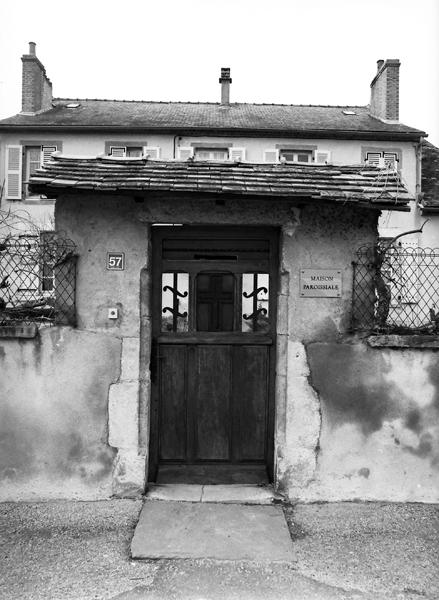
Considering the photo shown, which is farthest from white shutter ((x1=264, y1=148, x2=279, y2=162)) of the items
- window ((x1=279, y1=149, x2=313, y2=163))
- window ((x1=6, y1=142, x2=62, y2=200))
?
window ((x1=6, y1=142, x2=62, y2=200))

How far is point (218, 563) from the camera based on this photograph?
336cm

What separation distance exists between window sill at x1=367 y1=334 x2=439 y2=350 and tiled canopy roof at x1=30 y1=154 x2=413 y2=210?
3.99ft

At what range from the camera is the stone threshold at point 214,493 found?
422 cm

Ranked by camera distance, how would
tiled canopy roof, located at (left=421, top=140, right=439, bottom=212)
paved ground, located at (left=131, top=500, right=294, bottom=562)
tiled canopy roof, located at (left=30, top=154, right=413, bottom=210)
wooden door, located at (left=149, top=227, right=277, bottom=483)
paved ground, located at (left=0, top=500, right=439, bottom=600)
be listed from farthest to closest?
1. tiled canopy roof, located at (left=421, top=140, right=439, bottom=212)
2. wooden door, located at (left=149, top=227, right=277, bottom=483)
3. tiled canopy roof, located at (left=30, top=154, right=413, bottom=210)
4. paved ground, located at (left=131, top=500, right=294, bottom=562)
5. paved ground, located at (left=0, top=500, right=439, bottom=600)

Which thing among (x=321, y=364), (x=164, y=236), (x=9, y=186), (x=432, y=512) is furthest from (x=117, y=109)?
(x=432, y=512)

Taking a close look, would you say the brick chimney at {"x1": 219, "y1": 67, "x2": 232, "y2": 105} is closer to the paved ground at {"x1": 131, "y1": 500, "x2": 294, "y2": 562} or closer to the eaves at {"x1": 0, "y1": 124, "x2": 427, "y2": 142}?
the eaves at {"x1": 0, "y1": 124, "x2": 427, "y2": 142}

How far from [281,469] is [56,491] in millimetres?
2138

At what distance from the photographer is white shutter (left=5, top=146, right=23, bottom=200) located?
15.7m

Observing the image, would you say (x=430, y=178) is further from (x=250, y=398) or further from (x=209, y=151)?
(x=250, y=398)

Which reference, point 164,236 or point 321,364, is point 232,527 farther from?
point 164,236

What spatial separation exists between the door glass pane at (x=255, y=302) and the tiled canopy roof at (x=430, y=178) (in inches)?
500

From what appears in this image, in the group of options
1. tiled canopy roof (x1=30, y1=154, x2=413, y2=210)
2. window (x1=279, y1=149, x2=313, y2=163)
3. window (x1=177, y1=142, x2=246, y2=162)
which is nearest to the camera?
tiled canopy roof (x1=30, y1=154, x2=413, y2=210)

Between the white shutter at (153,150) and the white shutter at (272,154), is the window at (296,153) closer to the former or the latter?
the white shutter at (272,154)

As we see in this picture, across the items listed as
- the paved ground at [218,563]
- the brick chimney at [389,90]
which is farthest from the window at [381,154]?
the paved ground at [218,563]
